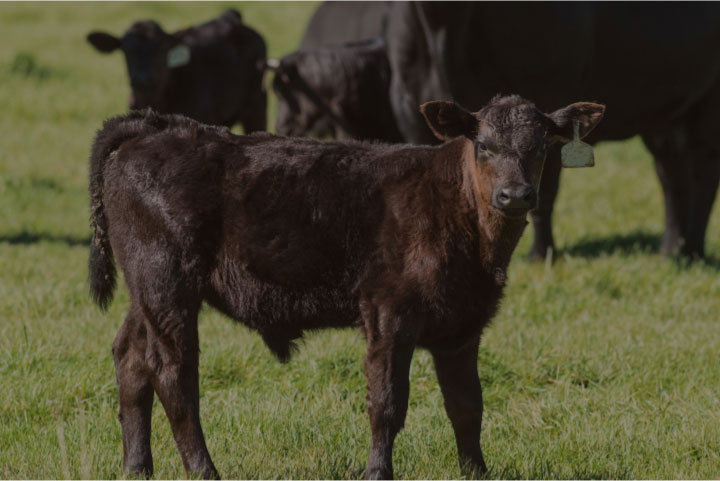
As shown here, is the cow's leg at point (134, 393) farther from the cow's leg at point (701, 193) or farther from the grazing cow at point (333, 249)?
the cow's leg at point (701, 193)

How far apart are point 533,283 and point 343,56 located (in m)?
3.90

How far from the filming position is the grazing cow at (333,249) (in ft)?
13.3

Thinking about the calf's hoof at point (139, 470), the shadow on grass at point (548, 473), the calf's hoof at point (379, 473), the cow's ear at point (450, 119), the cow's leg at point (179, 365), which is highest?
the cow's ear at point (450, 119)

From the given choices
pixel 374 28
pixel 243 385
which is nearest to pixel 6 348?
pixel 243 385

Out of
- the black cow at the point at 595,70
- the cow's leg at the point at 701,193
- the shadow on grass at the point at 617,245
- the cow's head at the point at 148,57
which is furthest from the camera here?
the cow's head at the point at 148,57

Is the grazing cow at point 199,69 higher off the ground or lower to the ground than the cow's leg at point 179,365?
lower

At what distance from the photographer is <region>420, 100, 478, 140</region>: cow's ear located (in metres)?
4.13

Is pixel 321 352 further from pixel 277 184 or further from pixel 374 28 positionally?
pixel 374 28

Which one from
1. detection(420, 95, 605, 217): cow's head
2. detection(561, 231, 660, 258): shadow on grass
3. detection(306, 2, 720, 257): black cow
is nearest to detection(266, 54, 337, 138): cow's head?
detection(306, 2, 720, 257): black cow

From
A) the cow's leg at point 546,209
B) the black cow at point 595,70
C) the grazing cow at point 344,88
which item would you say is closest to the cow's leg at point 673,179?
the black cow at point 595,70

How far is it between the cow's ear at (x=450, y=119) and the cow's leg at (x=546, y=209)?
11.7ft

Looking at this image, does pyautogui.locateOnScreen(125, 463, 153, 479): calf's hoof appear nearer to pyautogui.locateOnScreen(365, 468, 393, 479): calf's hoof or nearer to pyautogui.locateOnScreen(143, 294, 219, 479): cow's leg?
pyautogui.locateOnScreen(143, 294, 219, 479): cow's leg

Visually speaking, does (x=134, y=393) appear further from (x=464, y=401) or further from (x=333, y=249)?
(x=464, y=401)

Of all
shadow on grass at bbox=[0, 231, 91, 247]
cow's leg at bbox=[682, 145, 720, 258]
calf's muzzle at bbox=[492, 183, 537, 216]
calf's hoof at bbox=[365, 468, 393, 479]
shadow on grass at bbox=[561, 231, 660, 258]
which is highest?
calf's muzzle at bbox=[492, 183, 537, 216]
